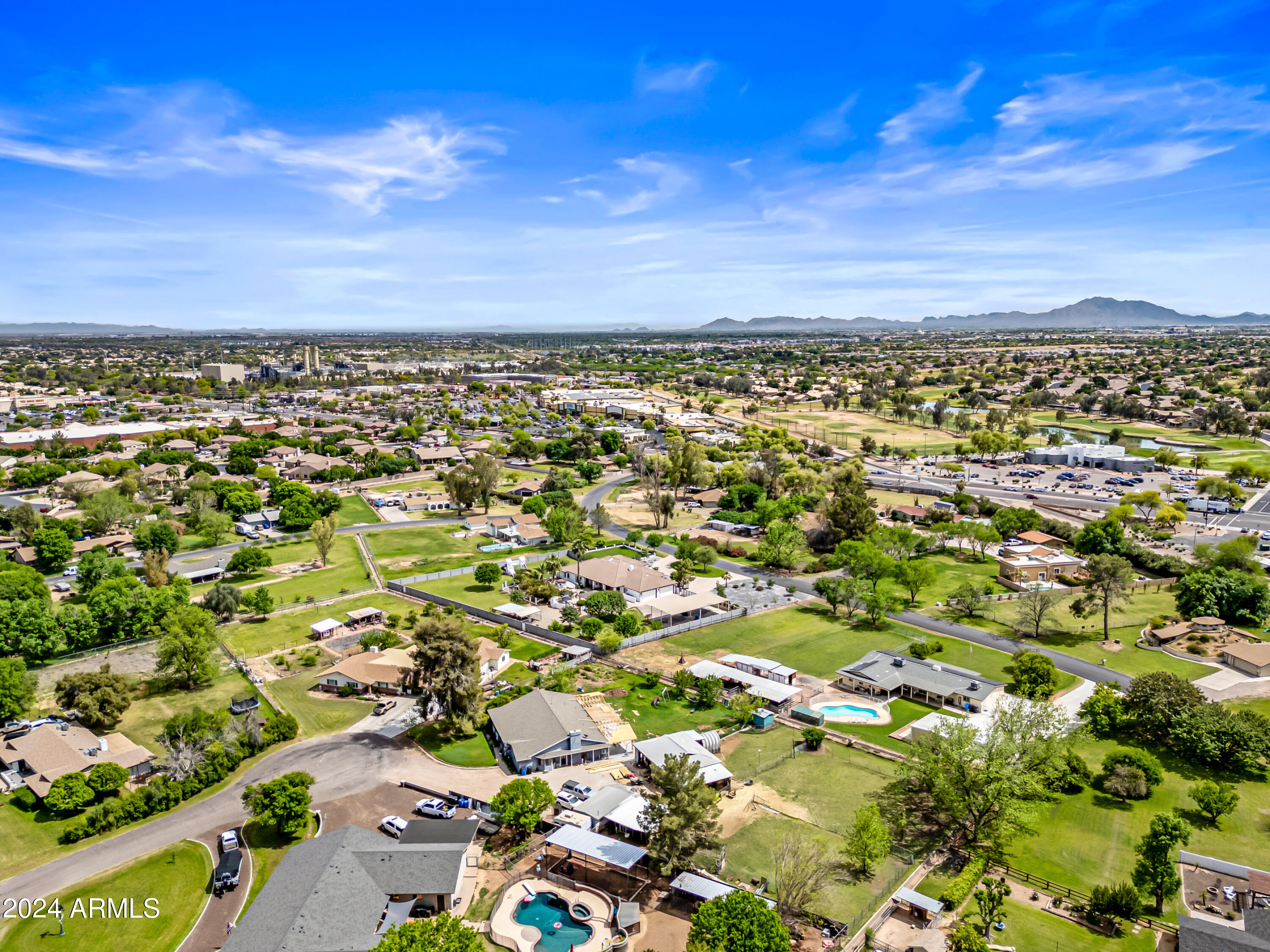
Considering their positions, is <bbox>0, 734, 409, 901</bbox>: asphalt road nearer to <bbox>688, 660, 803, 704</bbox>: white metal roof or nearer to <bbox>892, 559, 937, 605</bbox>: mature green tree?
<bbox>688, 660, 803, 704</bbox>: white metal roof

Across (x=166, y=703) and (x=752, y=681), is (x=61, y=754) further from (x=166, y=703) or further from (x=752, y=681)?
(x=752, y=681)

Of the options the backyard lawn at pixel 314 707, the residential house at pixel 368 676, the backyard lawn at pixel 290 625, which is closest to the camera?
the backyard lawn at pixel 314 707

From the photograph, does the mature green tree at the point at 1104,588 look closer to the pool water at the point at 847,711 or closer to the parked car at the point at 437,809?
the pool water at the point at 847,711

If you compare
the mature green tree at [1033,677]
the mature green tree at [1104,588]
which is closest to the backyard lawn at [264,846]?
the mature green tree at [1033,677]

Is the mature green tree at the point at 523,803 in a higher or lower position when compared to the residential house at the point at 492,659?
higher

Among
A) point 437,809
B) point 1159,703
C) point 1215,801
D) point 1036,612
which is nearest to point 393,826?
point 437,809

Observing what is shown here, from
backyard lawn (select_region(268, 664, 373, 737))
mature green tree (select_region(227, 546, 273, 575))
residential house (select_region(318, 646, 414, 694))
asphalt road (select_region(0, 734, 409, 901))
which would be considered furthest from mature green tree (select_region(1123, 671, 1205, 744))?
mature green tree (select_region(227, 546, 273, 575))
